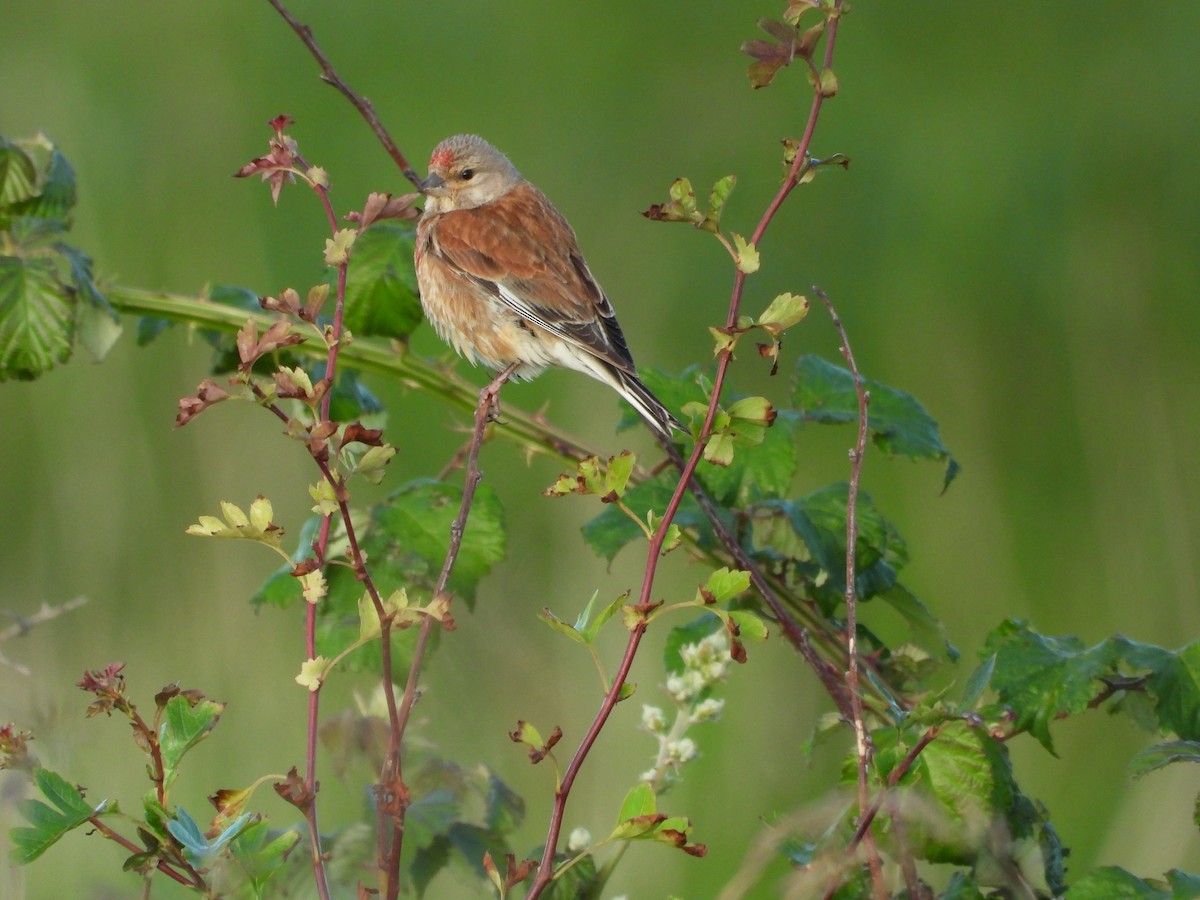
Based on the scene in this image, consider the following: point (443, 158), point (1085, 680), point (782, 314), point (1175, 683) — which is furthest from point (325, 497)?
point (443, 158)

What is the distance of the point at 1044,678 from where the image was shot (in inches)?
72.3

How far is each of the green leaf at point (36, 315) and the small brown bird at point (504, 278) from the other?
855 millimetres

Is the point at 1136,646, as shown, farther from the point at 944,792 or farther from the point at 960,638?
the point at 960,638

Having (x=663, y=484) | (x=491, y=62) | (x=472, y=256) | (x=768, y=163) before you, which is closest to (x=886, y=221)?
(x=768, y=163)

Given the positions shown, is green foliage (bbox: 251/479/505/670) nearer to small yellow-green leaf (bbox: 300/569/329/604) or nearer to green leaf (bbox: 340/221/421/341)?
green leaf (bbox: 340/221/421/341)

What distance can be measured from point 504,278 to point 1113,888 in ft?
6.74

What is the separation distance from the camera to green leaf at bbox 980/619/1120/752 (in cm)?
180

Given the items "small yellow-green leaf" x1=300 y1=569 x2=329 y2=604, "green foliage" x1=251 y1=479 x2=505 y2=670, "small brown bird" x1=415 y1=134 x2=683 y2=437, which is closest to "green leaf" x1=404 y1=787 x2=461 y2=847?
"green foliage" x1=251 y1=479 x2=505 y2=670

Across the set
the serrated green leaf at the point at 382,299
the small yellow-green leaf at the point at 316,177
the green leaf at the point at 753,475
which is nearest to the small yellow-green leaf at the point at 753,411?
the small yellow-green leaf at the point at 316,177

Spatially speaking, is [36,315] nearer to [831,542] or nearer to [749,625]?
Result: [831,542]

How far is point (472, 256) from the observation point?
3299 millimetres

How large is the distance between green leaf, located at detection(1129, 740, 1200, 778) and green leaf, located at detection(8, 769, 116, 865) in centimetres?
107

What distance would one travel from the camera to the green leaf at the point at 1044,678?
1.80 m

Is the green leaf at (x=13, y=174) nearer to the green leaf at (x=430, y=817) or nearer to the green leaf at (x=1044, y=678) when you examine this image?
the green leaf at (x=430, y=817)
